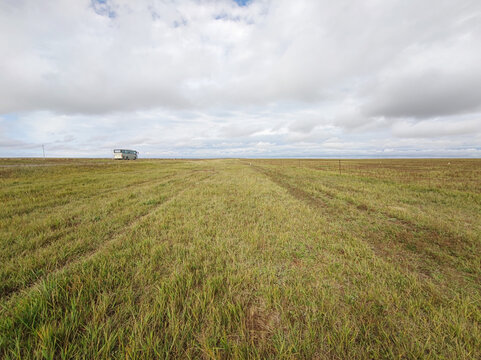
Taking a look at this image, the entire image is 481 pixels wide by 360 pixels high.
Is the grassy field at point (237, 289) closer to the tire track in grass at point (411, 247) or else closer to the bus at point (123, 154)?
the tire track in grass at point (411, 247)

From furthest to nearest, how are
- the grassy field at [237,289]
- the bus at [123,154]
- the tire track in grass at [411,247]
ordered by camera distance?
the bus at [123,154]
the tire track in grass at [411,247]
the grassy field at [237,289]

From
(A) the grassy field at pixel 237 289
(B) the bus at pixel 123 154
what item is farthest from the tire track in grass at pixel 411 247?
(B) the bus at pixel 123 154

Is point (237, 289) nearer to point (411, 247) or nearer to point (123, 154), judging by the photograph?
point (411, 247)

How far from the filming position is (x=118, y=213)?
6.23m

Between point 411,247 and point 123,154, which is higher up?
point 123,154

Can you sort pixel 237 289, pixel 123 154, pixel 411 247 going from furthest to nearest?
pixel 123 154 < pixel 411 247 < pixel 237 289

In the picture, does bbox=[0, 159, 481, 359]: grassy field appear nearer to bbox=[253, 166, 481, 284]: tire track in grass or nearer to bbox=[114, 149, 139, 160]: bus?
bbox=[253, 166, 481, 284]: tire track in grass

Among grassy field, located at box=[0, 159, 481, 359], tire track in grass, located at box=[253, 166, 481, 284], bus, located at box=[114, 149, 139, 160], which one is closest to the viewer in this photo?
grassy field, located at box=[0, 159, 481, 359]

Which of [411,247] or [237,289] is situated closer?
[237,289]

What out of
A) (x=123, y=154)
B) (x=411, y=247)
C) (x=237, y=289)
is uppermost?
(x=123, y=154)

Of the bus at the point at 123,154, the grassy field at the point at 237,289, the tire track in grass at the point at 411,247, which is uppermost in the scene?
the bus at the point at 123,154

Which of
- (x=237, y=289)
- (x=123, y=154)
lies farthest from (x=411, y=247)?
(x=123, y=154)

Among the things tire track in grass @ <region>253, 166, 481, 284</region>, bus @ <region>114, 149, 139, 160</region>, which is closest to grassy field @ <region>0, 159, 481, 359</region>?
tire track in grass @ <region>253, 166, 481, 284</region>

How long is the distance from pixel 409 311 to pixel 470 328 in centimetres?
59
